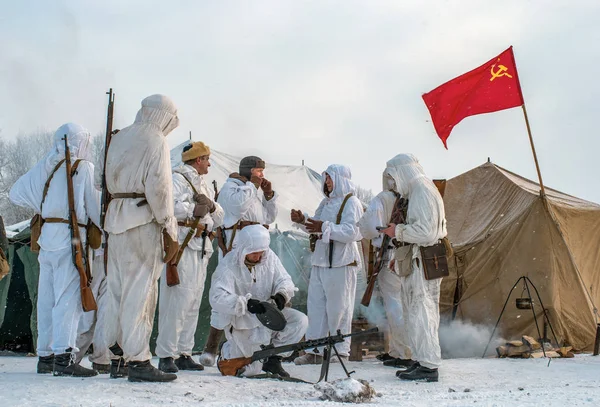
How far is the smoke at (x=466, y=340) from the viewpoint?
8461 millimetres

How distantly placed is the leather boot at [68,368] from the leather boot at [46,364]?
0.64 feet

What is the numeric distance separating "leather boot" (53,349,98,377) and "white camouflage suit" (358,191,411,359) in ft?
9.28

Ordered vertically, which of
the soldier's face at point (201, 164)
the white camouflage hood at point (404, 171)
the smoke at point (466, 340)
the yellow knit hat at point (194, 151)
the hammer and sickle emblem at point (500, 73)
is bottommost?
the smoke at point (466, 340)

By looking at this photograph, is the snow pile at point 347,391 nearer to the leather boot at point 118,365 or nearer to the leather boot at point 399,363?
the leather boot at point 118,365

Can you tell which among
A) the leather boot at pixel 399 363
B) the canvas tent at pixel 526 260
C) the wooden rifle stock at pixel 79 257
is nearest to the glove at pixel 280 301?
the wooden rifle stock at pixel 79 257

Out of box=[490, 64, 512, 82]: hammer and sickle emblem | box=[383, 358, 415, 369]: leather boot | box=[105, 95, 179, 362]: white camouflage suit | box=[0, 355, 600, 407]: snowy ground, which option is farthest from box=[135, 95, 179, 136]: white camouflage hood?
box=[490, 64, 512, 82]: hammer and sickle emblem

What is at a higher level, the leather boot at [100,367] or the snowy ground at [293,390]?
the leather boot at [100,367]

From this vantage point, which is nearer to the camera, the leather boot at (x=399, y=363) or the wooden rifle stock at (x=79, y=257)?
the wooden rifle stock at (x=79, y=257)

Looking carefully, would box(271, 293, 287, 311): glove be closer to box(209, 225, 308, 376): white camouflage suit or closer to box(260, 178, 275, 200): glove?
box(209, 225, 308, 376): white camouflage suit

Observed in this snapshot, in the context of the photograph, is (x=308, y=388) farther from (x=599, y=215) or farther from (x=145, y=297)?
(x=599, y=215)

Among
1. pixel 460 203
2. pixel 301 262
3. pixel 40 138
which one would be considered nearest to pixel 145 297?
pixel 301 262

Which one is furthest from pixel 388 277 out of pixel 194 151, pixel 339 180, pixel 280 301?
pixel 194 151

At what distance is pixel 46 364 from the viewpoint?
17.1 feet

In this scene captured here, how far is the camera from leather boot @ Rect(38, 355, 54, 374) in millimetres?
5199
